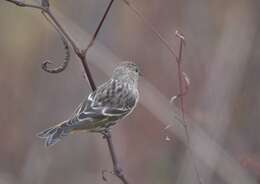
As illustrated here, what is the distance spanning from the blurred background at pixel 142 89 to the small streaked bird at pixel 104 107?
2.68 ft

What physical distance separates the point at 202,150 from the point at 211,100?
581mm

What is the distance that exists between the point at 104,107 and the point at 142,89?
1.41m

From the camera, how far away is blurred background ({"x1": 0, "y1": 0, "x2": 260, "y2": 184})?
662 cm

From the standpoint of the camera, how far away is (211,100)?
21.7ft

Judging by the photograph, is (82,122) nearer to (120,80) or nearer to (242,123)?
(120,80)

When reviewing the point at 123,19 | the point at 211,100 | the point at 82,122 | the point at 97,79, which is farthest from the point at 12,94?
the point at 82,122

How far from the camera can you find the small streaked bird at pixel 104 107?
4.61 meters

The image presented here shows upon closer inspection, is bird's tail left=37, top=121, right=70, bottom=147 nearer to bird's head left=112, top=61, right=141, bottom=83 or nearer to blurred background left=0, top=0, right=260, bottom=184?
bird's head left=112, top=61, right=141, bottom=83

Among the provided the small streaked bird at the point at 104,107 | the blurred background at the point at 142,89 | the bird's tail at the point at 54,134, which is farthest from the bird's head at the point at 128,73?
the bird's tail at the point at 54,134

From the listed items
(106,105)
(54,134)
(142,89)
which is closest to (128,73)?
(106,105)

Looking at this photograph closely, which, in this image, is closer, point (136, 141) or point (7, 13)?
point (136, 141)

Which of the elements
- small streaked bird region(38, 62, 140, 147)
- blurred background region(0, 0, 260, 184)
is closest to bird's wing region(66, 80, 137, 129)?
small streaked bird region(38, 62, 140, 147)

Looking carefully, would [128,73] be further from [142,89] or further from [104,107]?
[142,89]

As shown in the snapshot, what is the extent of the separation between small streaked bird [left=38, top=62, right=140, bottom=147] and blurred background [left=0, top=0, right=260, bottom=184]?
818 millimetres
